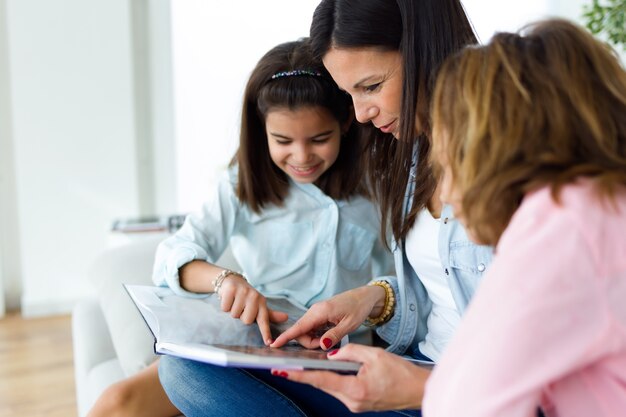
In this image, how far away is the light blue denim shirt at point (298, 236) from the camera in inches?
62.9

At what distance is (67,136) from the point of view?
3330 millimetres

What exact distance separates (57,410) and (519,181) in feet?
6.83

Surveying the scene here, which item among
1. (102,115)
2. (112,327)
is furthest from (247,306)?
(102,115)

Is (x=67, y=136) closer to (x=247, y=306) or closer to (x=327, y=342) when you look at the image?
(x=247, y=306)

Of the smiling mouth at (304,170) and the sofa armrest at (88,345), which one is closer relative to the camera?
the smiling mouth at (304,170)

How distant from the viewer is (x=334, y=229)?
159cm

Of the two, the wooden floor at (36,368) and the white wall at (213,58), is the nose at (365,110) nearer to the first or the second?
the wooden floor at (36,368)

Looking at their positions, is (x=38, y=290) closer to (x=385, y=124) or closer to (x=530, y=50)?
(x=385, y=124)

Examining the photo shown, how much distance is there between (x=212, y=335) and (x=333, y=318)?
228 mm

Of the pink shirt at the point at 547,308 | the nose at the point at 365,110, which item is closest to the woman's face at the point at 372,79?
the nose at the point at 365,110

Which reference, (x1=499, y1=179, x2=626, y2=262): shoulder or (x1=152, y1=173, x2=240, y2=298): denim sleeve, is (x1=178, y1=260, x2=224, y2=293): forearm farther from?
(x1=499, y1=179, x2=626, y2=262): shoulder

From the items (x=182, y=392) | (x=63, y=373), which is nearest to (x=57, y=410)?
(x=63, y=373)

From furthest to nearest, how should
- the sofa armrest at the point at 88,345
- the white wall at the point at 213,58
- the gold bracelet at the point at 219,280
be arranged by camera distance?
the white wall at the point at 213,58, the sofa armrest at the point at 88,345, the gold bracelet at the point at 219,280

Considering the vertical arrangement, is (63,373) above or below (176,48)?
below
